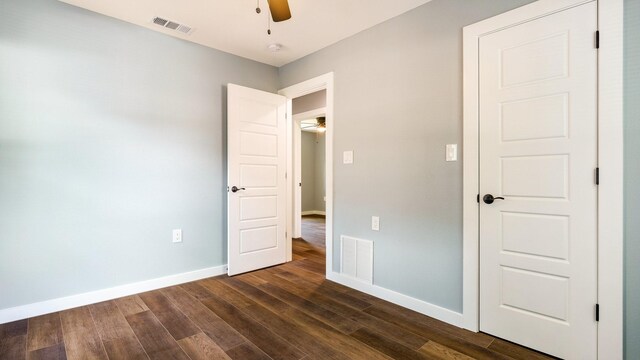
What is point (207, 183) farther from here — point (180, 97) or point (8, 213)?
point (8, 213)


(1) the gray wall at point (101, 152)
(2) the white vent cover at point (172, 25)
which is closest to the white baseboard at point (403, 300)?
(1) the gray wall at point (101, 152)

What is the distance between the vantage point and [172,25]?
9.45 feet

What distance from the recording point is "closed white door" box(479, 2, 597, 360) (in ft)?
5.76

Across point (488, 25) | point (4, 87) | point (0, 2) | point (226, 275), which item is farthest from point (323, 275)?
point (0, 2)

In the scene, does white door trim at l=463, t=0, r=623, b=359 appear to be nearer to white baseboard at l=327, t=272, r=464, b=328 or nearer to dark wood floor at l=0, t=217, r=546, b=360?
dark wood floor at l=0, t=217, r=546, b=360

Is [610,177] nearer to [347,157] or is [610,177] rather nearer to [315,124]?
[347,157]

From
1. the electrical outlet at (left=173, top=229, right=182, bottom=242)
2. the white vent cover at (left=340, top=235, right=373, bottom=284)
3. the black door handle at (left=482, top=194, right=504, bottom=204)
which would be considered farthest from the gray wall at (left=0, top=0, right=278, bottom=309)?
the black door handle at (left=482, top=194, right=504, bottom=204)

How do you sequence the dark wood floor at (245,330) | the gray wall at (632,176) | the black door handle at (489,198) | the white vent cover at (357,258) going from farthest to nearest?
the white vent cover at (357,258), the black door handle at (489,198), the dark wood floor at (245,330), the gray wall at (632,176)

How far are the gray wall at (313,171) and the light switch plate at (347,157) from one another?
5.79m

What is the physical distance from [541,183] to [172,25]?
3366 mm

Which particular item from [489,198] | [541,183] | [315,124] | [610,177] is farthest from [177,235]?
[315,124]

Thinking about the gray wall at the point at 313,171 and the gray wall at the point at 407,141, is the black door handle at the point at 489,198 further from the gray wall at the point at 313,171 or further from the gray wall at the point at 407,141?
the gray wall at the point at 313,171

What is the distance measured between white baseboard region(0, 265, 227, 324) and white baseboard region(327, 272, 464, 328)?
4.88ft

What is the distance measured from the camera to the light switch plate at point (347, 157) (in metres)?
3.08
